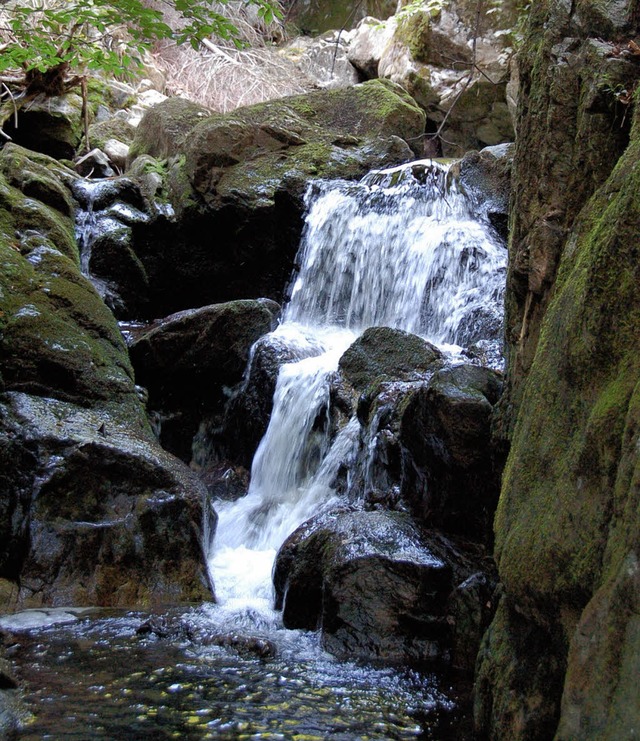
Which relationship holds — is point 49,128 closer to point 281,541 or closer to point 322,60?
point 322,60

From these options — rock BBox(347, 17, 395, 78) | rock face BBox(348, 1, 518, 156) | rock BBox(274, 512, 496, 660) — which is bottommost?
rock BBox(274, 512, 496, 660)

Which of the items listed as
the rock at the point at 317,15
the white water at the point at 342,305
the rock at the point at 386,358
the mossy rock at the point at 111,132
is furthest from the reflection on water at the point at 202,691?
the rock at the point at 317,15

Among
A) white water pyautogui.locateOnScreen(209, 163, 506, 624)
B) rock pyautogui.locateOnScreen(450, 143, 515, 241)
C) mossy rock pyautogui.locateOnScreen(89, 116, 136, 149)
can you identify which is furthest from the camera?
mossy rock pyautogui.locateOnScreen(89, 116, 136, 149)

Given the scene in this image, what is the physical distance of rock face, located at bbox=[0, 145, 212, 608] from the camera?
5.14m

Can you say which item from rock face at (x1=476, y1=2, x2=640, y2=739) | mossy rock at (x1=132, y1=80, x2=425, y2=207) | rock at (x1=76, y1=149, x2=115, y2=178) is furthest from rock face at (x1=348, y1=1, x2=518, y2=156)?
rock face at (x1=476, y1=2, x2=640, y2=739)

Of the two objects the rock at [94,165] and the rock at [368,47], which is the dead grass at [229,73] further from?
the rock at [94,165]

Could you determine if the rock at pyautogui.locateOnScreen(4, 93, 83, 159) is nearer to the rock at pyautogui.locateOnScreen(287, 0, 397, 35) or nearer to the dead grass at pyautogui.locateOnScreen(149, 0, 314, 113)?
the dead grass at pyautogui.locateOnScreen(149, 0, 314, 113)

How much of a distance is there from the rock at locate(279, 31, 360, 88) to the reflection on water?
50.0 feet

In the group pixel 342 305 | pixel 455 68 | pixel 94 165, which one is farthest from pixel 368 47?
pixel 342 305

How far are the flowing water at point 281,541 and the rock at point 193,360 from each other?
586mm

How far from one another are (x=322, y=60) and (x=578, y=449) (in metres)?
18.0

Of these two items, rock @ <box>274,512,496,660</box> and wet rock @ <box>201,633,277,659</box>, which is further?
rock @ <box>274,512,496,660</box>

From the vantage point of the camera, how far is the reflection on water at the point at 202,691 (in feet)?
10.3

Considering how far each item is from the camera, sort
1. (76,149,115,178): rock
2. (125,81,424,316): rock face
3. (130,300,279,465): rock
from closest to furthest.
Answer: (130,300,279,465): rock, (125,81,424,316): rock face, (76,149,115,178): rock
